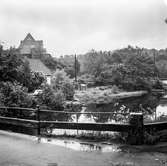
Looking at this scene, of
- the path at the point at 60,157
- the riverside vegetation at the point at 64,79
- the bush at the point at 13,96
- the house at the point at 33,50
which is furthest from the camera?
the house at the point at 33,50

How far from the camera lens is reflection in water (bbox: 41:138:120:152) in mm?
7516

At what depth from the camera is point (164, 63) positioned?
7906 centimetres

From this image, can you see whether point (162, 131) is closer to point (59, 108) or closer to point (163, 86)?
point (59, 108)

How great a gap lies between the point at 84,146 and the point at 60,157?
1.21m

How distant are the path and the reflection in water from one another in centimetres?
30

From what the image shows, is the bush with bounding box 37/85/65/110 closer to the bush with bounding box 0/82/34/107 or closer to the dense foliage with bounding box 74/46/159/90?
the bush with bounding box 0/82/34/107

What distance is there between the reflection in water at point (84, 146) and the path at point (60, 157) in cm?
30

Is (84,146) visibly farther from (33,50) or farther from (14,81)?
(33,50)

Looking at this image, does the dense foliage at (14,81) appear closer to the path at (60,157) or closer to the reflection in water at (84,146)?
the reflection in water at (84,146)

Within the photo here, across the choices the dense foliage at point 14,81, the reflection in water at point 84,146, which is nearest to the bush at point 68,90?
the dense foliage at point 14,81

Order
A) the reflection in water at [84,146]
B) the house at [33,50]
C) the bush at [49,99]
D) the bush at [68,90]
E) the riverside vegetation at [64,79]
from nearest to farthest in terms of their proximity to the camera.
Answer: the reflection in water at [84,146]
the riverside vegetation at [64,79]
the bush at [49,99]
the bush at [68,90]
the house at [33,50]

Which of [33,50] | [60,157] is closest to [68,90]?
[60,157]

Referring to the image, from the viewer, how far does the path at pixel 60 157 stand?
6.36 metres

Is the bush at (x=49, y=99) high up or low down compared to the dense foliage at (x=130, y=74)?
down
